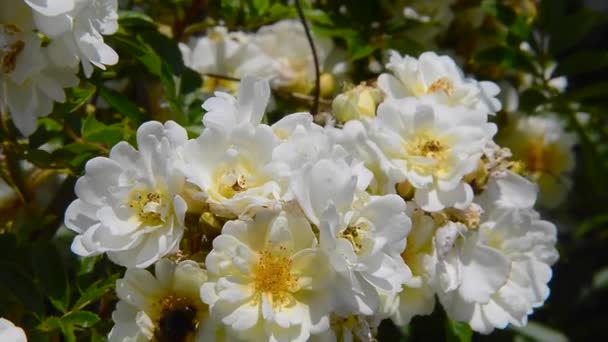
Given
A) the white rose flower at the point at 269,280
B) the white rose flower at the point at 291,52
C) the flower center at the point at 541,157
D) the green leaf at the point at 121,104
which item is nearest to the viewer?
the white rose flower at the point at 269,280

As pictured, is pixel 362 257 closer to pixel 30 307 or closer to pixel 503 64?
pixel 30 307

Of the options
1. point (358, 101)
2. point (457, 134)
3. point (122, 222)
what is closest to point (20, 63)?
point (122, 222)

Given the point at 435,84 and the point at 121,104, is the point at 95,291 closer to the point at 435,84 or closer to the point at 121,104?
the point at 121,104

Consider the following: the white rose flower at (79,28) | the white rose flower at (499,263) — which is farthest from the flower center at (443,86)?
the white rose flower at (79,28)

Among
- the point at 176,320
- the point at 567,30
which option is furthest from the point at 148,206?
the point at 567,30

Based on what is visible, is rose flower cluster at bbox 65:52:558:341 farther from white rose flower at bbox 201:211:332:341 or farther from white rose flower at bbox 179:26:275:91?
white rose flower at bbox 179:26:275:91

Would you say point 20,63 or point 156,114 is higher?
point 20,63

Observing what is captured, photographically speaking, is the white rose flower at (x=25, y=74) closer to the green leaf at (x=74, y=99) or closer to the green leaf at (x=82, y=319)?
the green leaf at (x=74, y=99)
